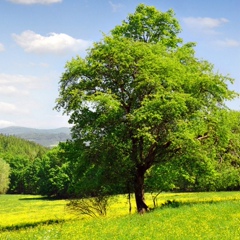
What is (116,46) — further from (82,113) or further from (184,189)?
(184,189)

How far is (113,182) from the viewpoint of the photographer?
2853cm

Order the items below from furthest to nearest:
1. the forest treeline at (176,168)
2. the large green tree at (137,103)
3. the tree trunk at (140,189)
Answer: the tree trunk at (140,189)
the forest treeline at (176,168)
the large green tree at (137,103)

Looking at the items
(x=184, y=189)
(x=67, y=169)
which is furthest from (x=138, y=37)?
(x=67, y=169)

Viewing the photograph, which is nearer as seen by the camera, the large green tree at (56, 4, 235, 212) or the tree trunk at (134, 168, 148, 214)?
the large green tree at (56, 4, 235, 212)

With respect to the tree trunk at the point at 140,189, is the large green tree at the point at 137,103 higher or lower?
higher

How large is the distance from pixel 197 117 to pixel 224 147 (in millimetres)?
4961

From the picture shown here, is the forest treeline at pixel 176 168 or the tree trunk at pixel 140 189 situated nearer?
the forest treeline at pixel 176 168

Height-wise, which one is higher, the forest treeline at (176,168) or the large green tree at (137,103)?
the large green tree at (137,103)

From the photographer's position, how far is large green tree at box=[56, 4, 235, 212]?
2466cm

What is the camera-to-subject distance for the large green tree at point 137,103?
24.7m

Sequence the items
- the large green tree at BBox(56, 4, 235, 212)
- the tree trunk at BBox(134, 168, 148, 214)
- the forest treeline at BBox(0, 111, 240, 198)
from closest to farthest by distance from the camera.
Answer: the large green tree at BBox(56, 4, 235, 212), the forest treeline at BBox(0, 111, 240, 198), the tree trunk at BBox(134, 168, 148, 214)

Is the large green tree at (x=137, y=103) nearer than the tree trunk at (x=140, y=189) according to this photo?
Yes

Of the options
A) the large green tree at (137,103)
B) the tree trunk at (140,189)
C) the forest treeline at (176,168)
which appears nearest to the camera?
the large green tree at (137,103)

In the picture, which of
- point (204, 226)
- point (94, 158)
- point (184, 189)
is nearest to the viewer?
point (204, 226)
